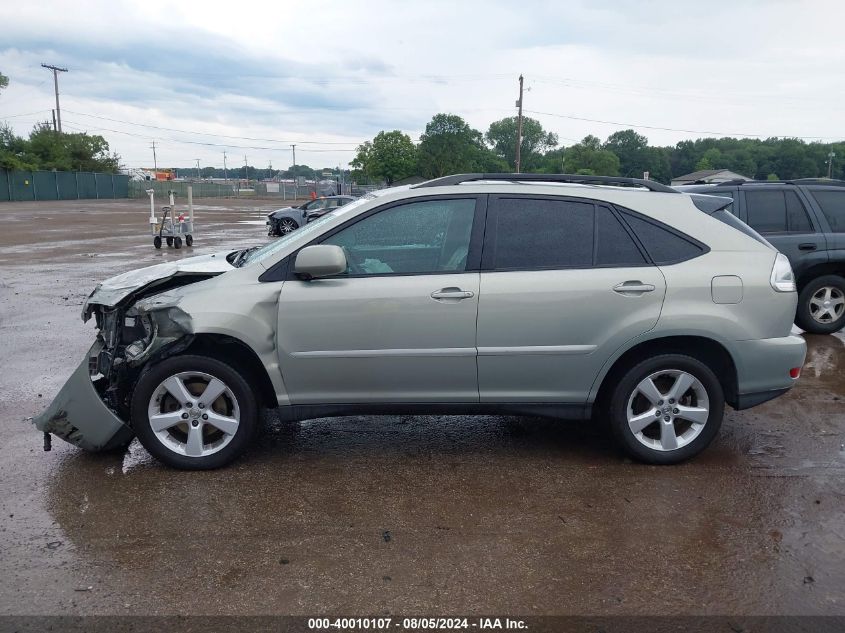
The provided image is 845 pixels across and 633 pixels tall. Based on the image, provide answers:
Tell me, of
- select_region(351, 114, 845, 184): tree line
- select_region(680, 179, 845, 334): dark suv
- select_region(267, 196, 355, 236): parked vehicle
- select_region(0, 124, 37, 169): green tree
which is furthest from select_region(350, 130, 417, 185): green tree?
select_region(680, 179, 845, 334): dark suv

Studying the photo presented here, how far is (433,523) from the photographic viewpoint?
12.5 ft

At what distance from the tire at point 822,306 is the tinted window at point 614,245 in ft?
16.6

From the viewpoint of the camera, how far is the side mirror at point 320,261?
13.9 ft

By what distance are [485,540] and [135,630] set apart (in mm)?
1657

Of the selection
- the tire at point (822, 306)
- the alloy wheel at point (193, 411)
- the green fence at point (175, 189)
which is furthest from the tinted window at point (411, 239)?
the green fence at point (175, 189)

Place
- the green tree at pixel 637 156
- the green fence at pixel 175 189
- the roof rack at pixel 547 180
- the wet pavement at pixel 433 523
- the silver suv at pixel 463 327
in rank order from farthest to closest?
1. the green tree at pixel 637 156
2. the green fence at pixel 175 189
3. the roof rack at pixel 547 180
4. the silver suv at pixel 463 327
5. the wet pavement at pixel 433 523

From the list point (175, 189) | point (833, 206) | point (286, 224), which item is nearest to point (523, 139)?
point (175, 189)

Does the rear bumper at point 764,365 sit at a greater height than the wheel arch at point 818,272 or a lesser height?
lesser

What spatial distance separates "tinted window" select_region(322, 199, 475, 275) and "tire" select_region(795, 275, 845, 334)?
5823 millimetres

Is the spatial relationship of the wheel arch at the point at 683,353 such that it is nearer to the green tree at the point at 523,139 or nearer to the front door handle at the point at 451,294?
the front door handle at the point at 451,294

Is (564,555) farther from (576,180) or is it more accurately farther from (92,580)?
(576,180)

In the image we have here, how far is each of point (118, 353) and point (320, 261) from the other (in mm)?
1496

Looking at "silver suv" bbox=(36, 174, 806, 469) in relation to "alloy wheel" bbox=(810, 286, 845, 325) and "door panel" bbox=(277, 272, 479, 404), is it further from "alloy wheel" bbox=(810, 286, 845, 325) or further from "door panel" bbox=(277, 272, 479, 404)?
"alloy wheel" bbox=(810, 286, 845, 325)

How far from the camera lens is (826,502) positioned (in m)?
4.08
